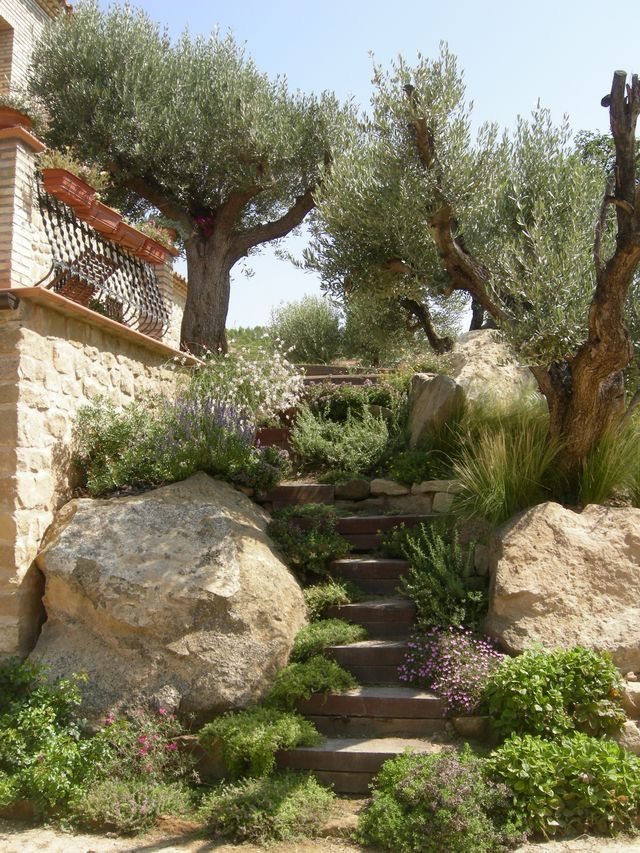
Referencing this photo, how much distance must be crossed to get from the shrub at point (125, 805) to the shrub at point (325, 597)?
1.82 meters

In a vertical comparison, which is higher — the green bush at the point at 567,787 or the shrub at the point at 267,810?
the green bush at the point at 567,787

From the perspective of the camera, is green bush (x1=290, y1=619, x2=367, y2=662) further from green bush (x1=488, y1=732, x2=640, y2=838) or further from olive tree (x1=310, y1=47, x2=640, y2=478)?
olive tree (x1=310, y1=47, x2=640, y2=478)

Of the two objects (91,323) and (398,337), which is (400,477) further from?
(398,337)

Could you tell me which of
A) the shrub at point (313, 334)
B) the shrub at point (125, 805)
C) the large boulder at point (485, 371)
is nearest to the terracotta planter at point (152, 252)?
the large boulder at point (485, 371)

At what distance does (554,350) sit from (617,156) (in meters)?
1.62

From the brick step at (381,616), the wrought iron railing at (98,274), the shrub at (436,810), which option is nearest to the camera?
the shrub at (436,810)

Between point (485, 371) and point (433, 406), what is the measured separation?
104cm

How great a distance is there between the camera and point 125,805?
14.6ft

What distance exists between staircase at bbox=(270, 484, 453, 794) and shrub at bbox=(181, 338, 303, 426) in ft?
9.42

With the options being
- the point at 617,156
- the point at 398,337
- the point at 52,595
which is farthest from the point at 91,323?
the point at 398,337

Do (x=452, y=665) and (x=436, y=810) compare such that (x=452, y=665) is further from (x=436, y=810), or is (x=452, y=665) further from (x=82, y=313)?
(x=82, y=313)

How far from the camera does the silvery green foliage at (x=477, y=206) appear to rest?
6047mm

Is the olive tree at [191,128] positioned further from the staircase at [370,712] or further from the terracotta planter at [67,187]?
the staircase at [370,712]

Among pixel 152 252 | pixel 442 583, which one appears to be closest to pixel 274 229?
pixel 152 252
